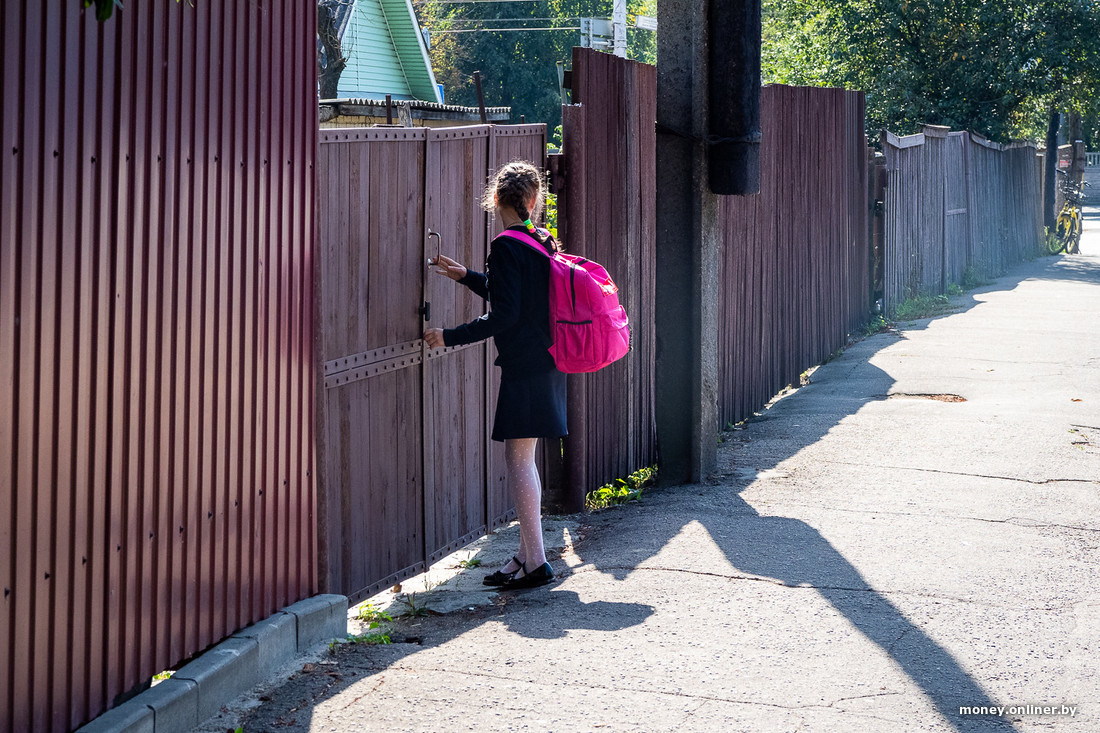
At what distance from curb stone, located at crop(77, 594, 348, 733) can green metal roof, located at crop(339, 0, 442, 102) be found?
23326 mm

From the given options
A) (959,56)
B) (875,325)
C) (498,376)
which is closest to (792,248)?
(875,325)

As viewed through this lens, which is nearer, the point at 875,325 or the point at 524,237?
the point at 524,237

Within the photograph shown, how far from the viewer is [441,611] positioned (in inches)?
223

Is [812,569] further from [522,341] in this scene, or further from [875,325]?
[875,325]

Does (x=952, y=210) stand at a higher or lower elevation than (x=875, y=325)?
higher

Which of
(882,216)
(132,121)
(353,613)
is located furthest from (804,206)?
(132,121)

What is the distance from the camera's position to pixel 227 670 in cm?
421

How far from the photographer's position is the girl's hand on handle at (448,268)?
571cm

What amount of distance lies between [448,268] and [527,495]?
107 cm

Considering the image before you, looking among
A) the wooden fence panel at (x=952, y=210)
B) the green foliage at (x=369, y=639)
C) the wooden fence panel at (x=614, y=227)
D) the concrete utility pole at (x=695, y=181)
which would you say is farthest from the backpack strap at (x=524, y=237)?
the wooden fence panel at (x=952, y=210)

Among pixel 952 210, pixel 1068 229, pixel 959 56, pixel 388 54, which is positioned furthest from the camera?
pixel 388 54

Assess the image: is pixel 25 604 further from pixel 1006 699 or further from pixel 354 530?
pixel 1006 699

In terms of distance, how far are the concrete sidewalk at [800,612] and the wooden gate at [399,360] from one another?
0.39 metres

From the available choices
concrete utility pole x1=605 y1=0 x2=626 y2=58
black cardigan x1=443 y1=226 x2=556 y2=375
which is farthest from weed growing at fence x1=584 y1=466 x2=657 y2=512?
concrete utility pole x1=605 y1=0 x2=626 y2=58
